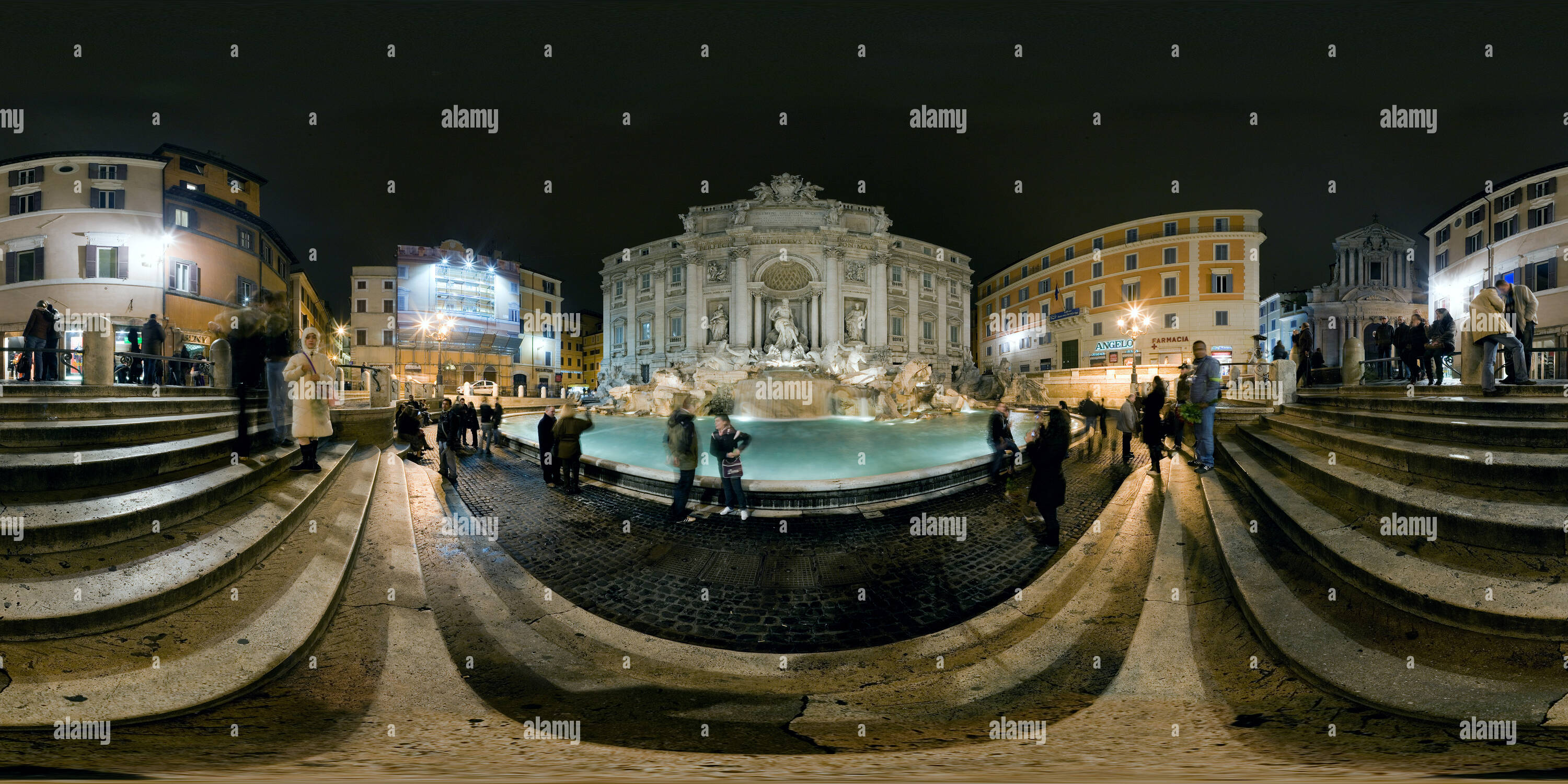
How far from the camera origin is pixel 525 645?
3398mm

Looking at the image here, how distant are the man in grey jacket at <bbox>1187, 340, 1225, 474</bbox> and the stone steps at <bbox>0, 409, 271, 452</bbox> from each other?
12783 mm

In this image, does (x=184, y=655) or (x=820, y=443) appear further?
(x=820, y=443)

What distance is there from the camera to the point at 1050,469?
548 centimetres

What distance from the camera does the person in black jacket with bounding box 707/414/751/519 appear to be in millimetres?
6184

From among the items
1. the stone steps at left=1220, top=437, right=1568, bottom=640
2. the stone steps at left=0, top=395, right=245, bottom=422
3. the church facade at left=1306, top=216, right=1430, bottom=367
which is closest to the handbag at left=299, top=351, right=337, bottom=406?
the stone steps at left=0, top=395, right=245, bottom=422

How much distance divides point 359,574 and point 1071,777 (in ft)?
17.9

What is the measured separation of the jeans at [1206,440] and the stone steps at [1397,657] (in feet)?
14.6

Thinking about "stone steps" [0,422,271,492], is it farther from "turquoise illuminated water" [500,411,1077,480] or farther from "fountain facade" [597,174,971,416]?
"fountain facade" [597,174,971,416]

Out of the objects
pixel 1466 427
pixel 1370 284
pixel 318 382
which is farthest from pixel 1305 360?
pixel 1370 284

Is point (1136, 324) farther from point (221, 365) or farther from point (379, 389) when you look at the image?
point (221, 365)

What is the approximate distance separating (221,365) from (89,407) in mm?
3415

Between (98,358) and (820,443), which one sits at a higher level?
(98,358)

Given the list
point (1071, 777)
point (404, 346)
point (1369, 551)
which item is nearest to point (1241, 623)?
point (1369, 551)

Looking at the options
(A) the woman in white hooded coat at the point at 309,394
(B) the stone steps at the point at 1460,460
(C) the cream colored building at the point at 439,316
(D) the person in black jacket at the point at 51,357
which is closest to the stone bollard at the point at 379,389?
(D) the person in black jacket at the point at 51,357
